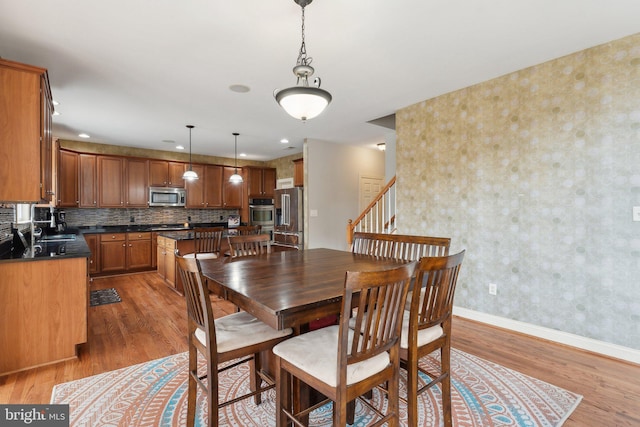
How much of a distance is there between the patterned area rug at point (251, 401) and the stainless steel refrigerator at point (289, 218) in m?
3.65

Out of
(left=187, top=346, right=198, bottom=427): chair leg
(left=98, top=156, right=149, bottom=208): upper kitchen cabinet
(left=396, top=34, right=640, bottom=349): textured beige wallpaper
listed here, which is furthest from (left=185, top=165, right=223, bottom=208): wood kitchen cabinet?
(left=187, top=346, right=198, bottom=427): chair leg

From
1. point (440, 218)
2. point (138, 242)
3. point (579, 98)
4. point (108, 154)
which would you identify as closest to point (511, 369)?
point (440, 218)

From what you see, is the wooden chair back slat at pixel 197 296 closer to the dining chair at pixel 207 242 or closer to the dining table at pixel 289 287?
the dining table at pixel 289 287

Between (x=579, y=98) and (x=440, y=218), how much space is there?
1648 mm

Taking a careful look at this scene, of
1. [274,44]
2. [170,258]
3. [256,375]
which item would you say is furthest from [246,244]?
[170,258]

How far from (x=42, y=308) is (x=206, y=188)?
4689 millimetres

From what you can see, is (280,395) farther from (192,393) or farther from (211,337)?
(192,393)

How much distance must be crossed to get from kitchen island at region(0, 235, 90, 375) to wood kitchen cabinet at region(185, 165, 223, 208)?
167 inches

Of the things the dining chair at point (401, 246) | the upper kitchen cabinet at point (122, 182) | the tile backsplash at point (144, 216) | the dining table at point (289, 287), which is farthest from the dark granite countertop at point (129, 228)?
the dining chair at point (401, 246)

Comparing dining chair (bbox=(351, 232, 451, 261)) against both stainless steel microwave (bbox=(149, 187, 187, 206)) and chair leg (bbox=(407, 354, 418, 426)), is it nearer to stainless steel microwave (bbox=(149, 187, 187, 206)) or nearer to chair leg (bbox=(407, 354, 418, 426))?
chair leg (bbox=(407, 354, 418, 426))

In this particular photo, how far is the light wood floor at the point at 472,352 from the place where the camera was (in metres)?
1.95

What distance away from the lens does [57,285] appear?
2.46 metres

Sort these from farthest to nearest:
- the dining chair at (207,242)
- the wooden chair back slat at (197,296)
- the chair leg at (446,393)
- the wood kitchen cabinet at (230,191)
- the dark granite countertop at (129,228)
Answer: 1. the wood kitchen cabinet at (230,191)
2. the dark granite countertop at (129,228)
3. the dining chair at (207,242)
4. the chair leg at (446,393)
5. the wooden chair back slat at (197,296)

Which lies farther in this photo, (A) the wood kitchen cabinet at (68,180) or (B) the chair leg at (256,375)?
(A) the wood kitchen cabinet at (68,180)
